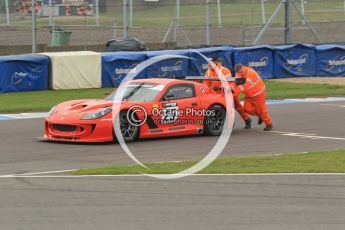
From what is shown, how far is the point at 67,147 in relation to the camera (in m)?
16.0

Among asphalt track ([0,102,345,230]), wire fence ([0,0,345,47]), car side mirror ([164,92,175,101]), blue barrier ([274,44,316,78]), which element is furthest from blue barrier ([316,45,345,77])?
asphalt track ([0,102,345,230])

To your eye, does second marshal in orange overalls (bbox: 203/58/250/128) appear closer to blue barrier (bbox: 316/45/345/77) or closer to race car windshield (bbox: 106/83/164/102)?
race car windshield (bbox: 106/83/164/102)

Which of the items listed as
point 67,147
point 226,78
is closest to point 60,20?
point 226,78

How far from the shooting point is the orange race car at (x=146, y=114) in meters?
16.4

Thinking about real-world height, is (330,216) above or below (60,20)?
below

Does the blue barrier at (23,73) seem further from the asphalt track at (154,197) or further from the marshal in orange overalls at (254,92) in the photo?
the asphalt track at (154,197)

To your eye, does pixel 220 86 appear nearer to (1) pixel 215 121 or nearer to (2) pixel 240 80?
(2) pixel 240 80

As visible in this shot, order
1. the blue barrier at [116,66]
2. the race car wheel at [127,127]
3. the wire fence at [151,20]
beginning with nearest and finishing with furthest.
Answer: the race car wheel at [127,127] < the blue barrier at [116,66] < the wire fence at [151,20]

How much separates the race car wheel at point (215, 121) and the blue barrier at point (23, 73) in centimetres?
971

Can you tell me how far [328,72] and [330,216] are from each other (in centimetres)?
2465

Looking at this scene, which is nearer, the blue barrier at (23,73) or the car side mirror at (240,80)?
the car side mirror at (240,80)

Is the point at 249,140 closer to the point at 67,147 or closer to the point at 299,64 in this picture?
the point at 67,147

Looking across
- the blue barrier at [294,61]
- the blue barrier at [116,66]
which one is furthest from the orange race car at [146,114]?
the blue barrier at [294,61]

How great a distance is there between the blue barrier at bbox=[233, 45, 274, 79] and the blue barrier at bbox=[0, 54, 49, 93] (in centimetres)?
773
